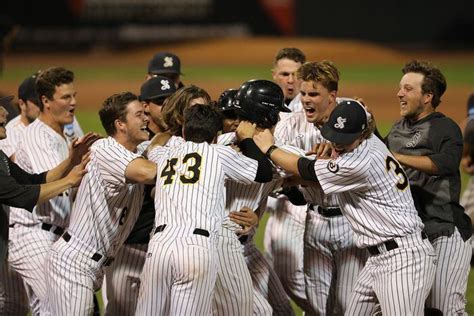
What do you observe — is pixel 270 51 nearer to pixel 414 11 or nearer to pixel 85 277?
pixel 414 11

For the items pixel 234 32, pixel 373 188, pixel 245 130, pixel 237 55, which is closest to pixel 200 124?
pixel 245 130

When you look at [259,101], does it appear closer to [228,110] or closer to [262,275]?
[228,110]

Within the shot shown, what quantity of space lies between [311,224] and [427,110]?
120cm

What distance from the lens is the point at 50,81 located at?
22.2 feet

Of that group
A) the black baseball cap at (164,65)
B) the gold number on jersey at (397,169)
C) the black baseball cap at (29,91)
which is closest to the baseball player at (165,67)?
the black baseball cap at (164,65)

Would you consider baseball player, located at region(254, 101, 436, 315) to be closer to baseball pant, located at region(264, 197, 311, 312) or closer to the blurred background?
baseball pant, located at region(264, 197, 311, 312)

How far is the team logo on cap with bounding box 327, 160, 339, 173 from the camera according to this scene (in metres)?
5.45

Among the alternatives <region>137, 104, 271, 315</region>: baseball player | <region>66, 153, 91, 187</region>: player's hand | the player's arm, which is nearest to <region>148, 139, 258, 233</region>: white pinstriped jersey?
<region>137, 104, 271, 315</region>: baseball player

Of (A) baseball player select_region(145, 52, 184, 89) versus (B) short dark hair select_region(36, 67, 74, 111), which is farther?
(A) baseball player select_region(145, 52, 184, 89)

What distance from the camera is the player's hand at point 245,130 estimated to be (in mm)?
5715

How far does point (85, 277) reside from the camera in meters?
5.76

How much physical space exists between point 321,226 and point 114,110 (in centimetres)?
177

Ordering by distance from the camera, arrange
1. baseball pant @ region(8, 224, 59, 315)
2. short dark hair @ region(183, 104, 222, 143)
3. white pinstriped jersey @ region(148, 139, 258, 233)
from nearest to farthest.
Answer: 1. white pinstriped jersey @ region(148, 139, 258, 233)
2. short dark hair @ region(183, 104, 222, 143)
3. baseball pant @ region(8, 224, 59, 315)

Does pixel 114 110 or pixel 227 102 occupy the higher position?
pixel 227 102
